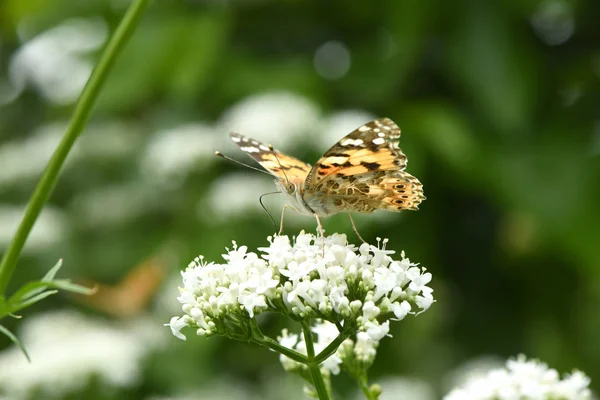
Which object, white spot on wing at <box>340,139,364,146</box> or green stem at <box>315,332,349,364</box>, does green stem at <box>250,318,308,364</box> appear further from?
white spot on wing at <box>340,139,364,146</box>

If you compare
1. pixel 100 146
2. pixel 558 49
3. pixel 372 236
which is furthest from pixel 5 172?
pixel 558 49

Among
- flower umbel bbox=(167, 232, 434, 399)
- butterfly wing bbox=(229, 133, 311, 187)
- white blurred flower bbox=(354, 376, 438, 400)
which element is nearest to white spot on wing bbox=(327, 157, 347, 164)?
butterfly wing bbox=(229, 133, 311, 187)

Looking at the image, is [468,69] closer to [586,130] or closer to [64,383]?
[586,130]

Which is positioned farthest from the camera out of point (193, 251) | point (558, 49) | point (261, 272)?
point (558, 49)

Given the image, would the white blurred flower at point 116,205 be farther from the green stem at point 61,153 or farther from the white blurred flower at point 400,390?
the green stem at point 61,153

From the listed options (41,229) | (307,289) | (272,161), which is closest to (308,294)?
(307,289)

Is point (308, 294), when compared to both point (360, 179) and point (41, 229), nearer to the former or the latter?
point (360, 179)
